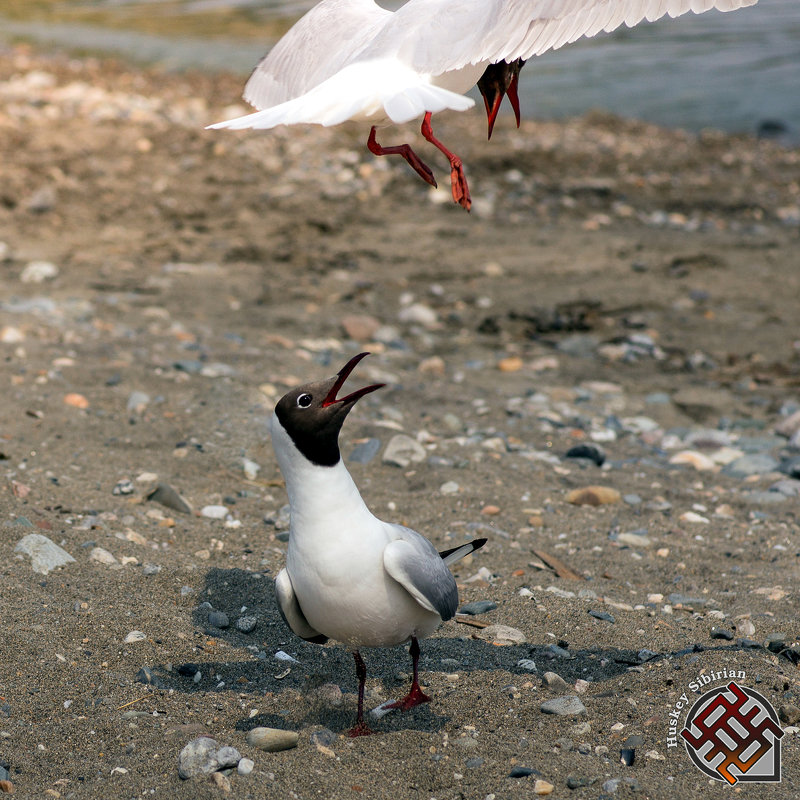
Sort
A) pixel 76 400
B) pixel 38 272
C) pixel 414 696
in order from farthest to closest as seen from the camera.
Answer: pixel 38 272 < pixel 76 400 < pixel 414 696

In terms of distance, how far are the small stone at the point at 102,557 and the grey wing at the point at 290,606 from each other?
1.11 m

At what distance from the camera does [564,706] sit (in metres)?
3.26

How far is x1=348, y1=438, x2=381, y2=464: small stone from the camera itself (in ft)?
17.3

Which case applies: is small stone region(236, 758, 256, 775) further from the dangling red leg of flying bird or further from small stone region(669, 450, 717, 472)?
small stone region(669, 450, 717, 472)

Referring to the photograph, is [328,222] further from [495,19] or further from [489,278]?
[495,19]

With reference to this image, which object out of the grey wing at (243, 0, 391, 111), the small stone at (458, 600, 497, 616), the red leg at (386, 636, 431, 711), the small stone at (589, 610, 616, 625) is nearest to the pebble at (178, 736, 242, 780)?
the red leg at (386, 636, 431, 711)

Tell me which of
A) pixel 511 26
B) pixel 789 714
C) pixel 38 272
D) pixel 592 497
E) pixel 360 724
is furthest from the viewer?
pixel 38 272

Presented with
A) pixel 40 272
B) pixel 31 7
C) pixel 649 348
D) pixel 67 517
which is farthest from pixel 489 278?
pixel 31 7

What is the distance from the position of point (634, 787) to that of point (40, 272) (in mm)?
6410

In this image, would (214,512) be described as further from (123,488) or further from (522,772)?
(522,772)

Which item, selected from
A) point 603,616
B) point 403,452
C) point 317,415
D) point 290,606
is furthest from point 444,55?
point 403,452

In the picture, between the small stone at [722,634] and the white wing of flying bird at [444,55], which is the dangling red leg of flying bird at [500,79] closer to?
the white wing of flying bird at [444,55]

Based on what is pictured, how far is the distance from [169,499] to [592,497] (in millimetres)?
2110

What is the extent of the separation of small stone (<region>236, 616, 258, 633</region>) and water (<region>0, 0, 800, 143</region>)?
1268 cm
